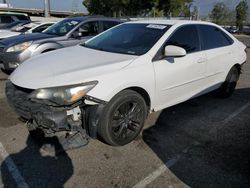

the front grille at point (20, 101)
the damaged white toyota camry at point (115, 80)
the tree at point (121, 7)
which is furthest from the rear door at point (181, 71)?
the tree at point (121, 7)

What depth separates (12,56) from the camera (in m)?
5.98

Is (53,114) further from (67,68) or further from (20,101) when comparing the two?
(67,68)

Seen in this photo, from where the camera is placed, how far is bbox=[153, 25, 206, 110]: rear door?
364 cm

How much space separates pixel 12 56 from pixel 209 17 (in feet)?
171

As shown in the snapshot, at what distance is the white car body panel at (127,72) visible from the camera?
2.96 m

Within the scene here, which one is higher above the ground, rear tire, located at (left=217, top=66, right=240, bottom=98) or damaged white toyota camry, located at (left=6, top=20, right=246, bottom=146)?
damaged white toyota camry, located at (left=6, top=20, right=246, bottom=146)

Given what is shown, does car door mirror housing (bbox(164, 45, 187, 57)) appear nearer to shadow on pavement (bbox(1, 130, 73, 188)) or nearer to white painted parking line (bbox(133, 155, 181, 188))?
white painted parking line (bbox(133, 155, 181, 188))

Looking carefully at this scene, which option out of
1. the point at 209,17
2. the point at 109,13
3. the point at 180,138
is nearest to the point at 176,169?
the point at 180,138

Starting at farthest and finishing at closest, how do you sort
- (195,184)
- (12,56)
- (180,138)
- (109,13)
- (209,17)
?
1. (209,17)
2. (109,13)
3. (12,56)
4. (180,138)
5. (195,184)

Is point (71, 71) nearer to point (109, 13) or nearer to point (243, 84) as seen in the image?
point (243, 84)

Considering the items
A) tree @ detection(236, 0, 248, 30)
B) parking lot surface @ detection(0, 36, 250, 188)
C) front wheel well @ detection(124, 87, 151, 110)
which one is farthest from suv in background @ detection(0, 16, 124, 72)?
tree @ detection(236, 0, 248, 30)

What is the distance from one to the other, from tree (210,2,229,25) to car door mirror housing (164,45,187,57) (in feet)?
170

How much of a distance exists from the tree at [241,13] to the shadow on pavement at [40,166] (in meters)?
54.6

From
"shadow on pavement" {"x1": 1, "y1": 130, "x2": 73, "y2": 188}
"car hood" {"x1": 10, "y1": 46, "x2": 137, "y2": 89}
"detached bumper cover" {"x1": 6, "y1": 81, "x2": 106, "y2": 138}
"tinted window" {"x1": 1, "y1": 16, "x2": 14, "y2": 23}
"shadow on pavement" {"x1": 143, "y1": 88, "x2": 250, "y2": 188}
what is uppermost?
"car hood" {"x1": 10, "y1": 46, "x2": 137, "y2": 89}
